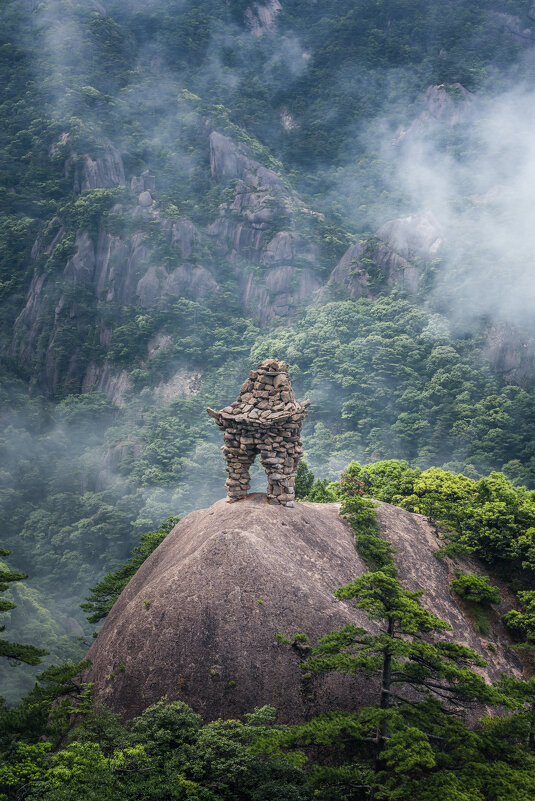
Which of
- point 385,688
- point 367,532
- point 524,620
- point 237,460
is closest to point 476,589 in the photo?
point 524,620

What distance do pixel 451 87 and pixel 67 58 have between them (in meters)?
71.1

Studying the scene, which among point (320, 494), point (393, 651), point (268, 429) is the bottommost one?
point (393, 651)

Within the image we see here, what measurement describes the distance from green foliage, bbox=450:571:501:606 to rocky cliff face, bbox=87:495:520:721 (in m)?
0.42

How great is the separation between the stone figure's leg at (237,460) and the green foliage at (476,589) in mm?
5744

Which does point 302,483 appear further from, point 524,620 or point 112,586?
point 524,620

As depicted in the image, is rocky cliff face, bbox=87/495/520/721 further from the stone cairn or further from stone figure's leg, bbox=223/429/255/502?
the stone cairn

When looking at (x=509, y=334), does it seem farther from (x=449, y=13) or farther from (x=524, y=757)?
(x=449, y=13)

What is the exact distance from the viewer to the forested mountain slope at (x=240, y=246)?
6750 cm

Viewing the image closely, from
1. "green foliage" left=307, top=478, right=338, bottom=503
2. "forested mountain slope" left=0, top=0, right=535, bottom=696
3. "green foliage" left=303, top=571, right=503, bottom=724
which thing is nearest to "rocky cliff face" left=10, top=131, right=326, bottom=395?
"forested mountain slope" left=0, top=0, right=535, bottom=696

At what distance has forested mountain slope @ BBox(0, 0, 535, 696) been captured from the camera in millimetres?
67500

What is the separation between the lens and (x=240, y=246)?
102 metres

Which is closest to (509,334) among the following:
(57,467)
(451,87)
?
(57,467)

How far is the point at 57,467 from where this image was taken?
75.6 meters

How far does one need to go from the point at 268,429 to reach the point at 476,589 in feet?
21.2
